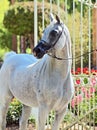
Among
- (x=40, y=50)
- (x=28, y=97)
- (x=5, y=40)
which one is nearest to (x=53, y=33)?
(x=40, y=50)

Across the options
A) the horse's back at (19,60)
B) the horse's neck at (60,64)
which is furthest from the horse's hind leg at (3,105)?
the horse's neck at (60,64)

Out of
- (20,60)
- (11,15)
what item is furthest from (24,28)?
(20,60)

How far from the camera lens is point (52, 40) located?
3.43m

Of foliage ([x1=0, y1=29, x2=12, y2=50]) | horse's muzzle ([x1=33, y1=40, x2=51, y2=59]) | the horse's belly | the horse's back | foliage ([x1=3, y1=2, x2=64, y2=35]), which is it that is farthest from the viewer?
foliage ([x1=0, y1=29, x2=12, y2=50])

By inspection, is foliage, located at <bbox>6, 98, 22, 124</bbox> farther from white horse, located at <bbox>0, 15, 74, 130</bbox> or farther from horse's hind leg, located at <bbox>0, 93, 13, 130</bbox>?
white horse, located at <bbox>0, 15, 74, 130</bbox>

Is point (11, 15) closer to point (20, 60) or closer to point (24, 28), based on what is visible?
point (24, 28)

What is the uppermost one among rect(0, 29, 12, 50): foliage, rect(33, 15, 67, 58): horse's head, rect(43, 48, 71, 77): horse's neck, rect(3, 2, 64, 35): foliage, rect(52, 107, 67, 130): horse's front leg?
rect(0, 29, 12, 50): foliage

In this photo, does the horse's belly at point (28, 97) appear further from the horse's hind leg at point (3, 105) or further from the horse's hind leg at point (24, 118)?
the horse's hind leg at point (24, 118)

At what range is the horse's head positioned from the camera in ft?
11.1

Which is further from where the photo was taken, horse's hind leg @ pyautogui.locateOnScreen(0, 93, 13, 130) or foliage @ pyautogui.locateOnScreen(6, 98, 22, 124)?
foliage @ pyautogui.locateOnScreen(6, 98, 22, 124)

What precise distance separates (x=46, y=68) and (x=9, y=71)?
0.59m

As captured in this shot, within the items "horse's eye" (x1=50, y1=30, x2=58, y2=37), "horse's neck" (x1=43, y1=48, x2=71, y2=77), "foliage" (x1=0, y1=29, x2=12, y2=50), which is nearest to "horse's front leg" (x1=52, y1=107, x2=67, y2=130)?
"horse's neck" (x1=43, y1=48, x2=71, y2=77)

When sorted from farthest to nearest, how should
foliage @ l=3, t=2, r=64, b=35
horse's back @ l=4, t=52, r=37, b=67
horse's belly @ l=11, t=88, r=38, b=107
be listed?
foliage @ l=3, t=2, r=64, b=35, horse's back @ l=4, t=52, r=37, b=67, horse's belly @ l=11, t=88, r=38, b=107

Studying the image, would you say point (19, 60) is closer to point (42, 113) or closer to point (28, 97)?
point (28, 97)
